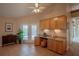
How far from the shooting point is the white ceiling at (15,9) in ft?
8.12

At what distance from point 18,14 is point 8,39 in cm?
51

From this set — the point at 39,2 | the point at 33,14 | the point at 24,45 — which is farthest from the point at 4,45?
the point at 39,2

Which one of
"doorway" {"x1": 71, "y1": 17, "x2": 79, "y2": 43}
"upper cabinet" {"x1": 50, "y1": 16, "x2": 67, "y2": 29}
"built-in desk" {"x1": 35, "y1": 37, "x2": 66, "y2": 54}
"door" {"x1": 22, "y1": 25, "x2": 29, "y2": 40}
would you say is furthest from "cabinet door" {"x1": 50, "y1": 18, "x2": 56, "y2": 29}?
"door" {"x1": 22, "y1": 25, "x2": 29, "y2": 40}

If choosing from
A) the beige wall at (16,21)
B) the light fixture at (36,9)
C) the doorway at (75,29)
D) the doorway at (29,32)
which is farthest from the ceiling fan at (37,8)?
the doorway at (75,29)

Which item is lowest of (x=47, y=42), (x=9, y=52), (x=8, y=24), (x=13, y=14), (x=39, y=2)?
(x=9, y=52)

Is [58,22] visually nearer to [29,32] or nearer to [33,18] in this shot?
[33,18]

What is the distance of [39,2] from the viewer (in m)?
2.49

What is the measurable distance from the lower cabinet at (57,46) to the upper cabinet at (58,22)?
28 cm

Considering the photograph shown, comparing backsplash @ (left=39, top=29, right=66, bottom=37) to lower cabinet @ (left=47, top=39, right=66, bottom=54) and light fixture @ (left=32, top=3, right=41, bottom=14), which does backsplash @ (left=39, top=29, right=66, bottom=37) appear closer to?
lower cabinet @ (left=47, top=39, right=66, bottom=54)

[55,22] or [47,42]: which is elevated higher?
[55,22]

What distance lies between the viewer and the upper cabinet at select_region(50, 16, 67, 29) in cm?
245

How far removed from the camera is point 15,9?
2.50 m

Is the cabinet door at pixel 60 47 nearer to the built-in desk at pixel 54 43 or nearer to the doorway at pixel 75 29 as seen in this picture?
the built-in desk at pixel 54 43

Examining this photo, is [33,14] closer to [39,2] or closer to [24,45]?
[39,2]
